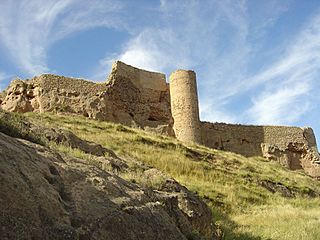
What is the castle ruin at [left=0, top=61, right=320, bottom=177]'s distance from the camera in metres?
23.8

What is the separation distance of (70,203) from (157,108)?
23479 mm

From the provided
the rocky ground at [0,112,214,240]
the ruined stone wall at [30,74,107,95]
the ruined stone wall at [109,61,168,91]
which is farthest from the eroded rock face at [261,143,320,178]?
the rocky ground at [0,112,214,240]

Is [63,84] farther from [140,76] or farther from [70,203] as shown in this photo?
[70,203]

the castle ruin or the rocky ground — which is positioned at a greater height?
the castle ruin

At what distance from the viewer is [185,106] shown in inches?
1022

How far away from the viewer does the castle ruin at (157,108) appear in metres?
23.8

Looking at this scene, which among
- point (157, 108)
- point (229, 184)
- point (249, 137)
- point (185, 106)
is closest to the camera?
point (229, 184)

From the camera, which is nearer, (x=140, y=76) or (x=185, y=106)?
(x=185, y=106)

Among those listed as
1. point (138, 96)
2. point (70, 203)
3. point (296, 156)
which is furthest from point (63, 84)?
point (70, 203)

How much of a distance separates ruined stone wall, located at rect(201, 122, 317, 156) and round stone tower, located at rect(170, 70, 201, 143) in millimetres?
1334

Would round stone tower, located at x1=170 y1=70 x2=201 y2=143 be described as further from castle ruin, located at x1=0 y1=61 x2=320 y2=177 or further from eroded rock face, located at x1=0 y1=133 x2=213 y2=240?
eroded rock face, located at x1=0 y1=133 x2=213 y2=240

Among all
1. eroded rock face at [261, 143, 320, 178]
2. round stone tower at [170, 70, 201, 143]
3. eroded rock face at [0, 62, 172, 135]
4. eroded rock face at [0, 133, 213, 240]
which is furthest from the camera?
eroded rock face at [261, 143, 320, 178]

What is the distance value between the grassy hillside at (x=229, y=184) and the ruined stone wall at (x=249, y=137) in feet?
16.9

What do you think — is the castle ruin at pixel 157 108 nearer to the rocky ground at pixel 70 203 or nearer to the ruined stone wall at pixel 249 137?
the ruined stone wall at pixel 249 137
